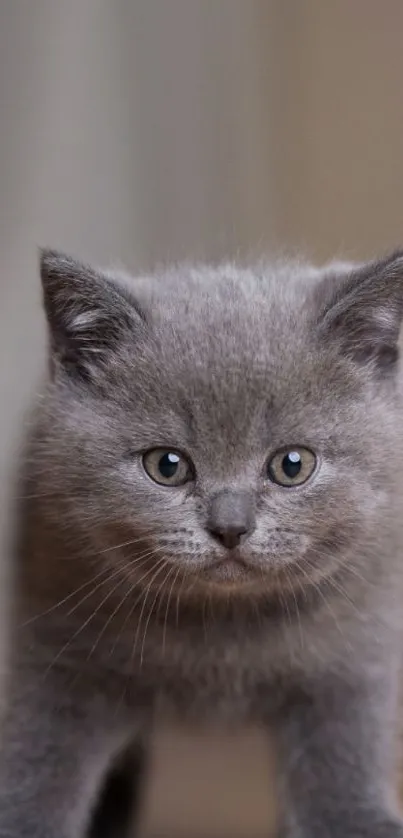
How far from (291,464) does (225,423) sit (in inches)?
2.6

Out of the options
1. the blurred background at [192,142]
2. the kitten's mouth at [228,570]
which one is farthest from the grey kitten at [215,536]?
the blurred background at [192,142]

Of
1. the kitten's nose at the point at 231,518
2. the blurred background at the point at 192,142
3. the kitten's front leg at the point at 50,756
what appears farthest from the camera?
the blurred background at the point at 192,142

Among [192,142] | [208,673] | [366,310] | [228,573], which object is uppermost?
[192,142]

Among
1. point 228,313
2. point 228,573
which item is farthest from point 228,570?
point 228,313

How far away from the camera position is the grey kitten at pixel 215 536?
926 mm

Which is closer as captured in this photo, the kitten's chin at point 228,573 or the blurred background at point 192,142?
the kitten's chin at point 228,573

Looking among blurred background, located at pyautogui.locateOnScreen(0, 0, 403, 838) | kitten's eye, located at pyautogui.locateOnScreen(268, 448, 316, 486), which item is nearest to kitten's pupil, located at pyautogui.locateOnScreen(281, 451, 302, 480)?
kitten's eye, located at pyautogui.locateOnScreen(268, 448, 316, 486)

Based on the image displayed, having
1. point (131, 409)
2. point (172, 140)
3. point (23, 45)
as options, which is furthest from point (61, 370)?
point (172, 140)

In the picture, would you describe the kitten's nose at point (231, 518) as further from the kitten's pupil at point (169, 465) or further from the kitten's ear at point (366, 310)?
the kitten's ear at point (366, 310)

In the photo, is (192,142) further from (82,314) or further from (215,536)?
(215,536)

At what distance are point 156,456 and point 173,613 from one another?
0.16 m

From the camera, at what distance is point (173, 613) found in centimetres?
103

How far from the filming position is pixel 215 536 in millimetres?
895

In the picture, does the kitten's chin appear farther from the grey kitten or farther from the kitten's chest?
the kitten's chest
